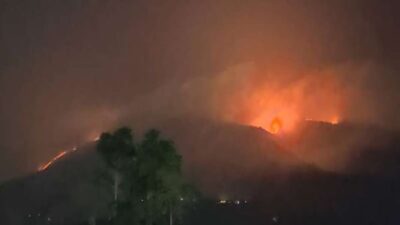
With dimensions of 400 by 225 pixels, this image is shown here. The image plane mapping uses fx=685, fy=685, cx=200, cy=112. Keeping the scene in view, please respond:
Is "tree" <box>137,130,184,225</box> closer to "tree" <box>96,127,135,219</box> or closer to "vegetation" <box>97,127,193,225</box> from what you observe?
"vegetation" <box>97,127,193,225</box>

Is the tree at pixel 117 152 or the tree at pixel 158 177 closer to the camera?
the tree at pixel 158 177

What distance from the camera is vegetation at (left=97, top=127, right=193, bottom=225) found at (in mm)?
20594

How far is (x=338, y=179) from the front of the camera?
42875 millimetres

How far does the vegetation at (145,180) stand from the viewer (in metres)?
20.6

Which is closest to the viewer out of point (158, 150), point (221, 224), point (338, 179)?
point (158, 150)

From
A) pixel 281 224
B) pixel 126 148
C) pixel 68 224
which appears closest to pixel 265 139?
pixel 281 224

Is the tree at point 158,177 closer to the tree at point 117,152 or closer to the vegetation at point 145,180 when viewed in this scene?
the vegetation at point 145,180

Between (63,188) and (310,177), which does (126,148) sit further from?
(310,177)

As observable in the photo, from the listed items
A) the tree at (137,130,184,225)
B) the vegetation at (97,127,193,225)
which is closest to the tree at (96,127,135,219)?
the vegetation at (97,127,193,225)

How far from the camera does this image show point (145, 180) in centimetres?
2075

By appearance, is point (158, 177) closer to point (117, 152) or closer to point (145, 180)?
point (145, 180)

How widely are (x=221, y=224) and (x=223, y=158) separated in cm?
1468

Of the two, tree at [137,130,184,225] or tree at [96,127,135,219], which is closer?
tree at [137,130,184,225]

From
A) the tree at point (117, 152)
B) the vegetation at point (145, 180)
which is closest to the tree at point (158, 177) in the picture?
the vegetation at point (145, 180)
